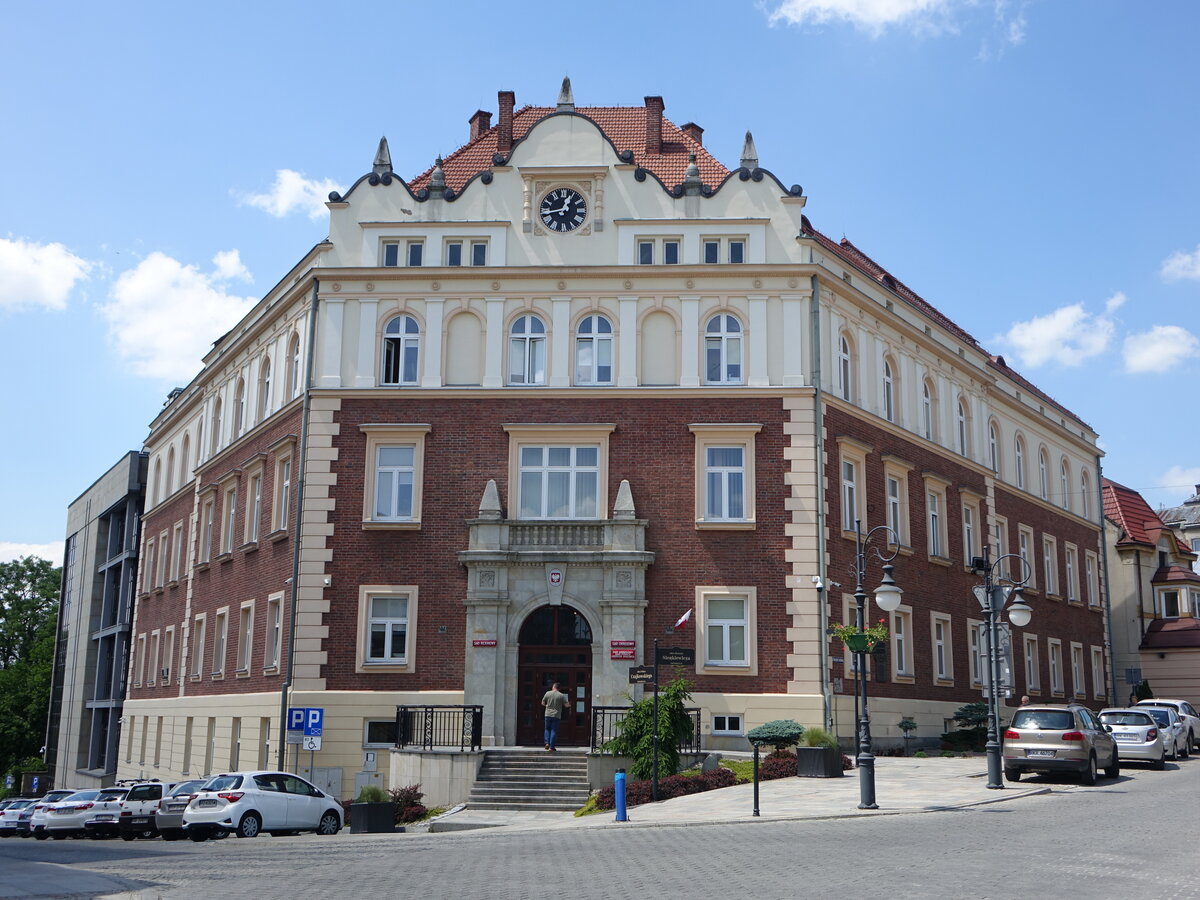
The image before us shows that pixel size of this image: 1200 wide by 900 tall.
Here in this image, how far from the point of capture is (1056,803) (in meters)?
23.0

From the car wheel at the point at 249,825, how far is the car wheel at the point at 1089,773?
17.3 m

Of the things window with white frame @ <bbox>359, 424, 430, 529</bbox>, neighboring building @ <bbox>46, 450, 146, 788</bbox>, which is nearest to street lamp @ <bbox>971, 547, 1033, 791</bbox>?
window with white frame @ <bbox>359, 424, 430, 529</bbox>

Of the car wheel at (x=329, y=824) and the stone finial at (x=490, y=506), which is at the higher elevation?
the stone finial at (x=490, y=506)

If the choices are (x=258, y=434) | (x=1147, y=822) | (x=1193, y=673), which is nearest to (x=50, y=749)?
(x=258, y=434)

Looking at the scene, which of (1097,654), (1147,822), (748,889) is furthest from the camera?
(1097,654)


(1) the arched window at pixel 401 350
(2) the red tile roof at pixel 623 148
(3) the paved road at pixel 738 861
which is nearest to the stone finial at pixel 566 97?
(2) the red tile roof at pixel 623 148

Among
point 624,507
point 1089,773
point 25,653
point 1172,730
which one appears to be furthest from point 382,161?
point 25,653

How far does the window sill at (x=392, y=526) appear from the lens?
32625 millimetres

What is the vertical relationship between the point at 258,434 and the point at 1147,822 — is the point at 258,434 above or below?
above

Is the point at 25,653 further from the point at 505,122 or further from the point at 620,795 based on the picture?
the point at 620,795

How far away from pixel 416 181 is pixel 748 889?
27.7m

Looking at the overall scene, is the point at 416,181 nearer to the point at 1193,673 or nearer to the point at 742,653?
the point at 742,653

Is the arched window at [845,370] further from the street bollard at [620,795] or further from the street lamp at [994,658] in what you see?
the street bollard at [620,795]

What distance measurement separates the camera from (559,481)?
1297 inches
